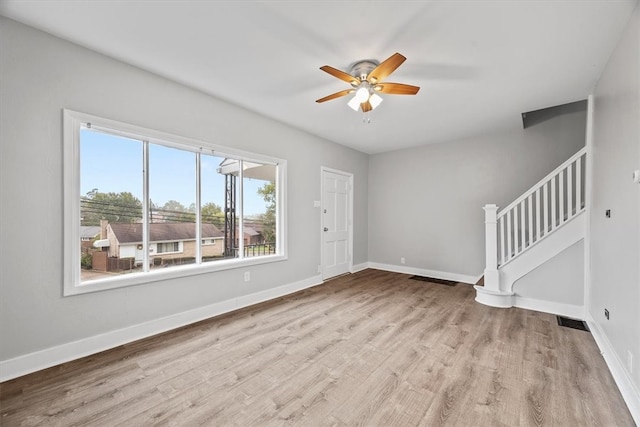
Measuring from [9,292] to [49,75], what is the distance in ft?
5.49

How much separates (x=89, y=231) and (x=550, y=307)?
5070 mm

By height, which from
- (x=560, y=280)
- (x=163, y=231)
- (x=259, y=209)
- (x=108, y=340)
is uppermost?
(x=259, y=209)

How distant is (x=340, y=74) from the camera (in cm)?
217

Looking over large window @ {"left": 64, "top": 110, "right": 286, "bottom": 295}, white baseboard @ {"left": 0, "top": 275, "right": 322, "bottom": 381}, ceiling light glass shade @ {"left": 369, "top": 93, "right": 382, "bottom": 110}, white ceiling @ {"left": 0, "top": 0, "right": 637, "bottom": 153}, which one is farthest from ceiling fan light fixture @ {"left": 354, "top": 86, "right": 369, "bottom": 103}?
white baseboard @ {"left": 0, "top": 275, "right": 322, "bottom": 381}

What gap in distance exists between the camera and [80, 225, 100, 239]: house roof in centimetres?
228

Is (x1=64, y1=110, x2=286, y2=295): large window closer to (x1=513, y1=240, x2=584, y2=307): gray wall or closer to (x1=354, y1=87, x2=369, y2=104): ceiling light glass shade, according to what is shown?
(x1=354, y1=87, x2=369, y2=104): ceiling light glass shade

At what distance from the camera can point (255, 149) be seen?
11.7 feet

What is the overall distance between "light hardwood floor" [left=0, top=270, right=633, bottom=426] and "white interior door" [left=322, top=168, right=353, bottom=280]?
6.19 feet

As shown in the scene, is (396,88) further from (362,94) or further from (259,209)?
(259,209)

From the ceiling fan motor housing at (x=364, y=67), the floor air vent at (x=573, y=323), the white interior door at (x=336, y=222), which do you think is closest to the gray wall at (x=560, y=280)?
the floor air vent at (x=573, y=323)

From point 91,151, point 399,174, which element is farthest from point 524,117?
point 91,151

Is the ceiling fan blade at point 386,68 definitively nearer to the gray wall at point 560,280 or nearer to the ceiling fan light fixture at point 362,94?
the ceiling fan light fixture at point 362,94

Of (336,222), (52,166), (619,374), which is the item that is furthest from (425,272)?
(52,166)

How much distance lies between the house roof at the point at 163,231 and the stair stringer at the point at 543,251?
12.5ft
